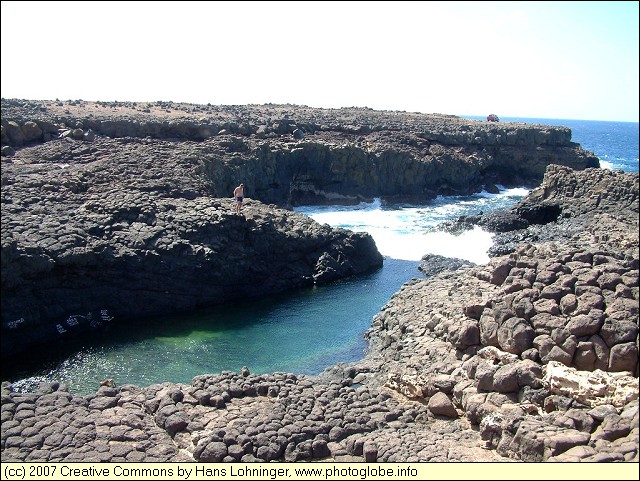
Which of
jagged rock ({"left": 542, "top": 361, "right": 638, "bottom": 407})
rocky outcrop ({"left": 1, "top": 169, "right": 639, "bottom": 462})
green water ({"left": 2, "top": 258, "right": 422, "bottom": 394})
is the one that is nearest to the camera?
jagged rock ({"left": 542, "top": 361, "right": 638, "bottom": 407})

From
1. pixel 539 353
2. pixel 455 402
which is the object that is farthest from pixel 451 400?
pixel 539 353

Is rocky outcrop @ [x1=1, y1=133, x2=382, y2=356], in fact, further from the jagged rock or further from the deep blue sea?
the jagged rock

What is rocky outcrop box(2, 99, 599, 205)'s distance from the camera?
35.2 metres

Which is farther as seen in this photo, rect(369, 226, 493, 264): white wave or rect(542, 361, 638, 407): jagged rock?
rect(369, 226, 493, 264): white wave

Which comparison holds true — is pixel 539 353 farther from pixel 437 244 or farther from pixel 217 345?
pixel 437 244

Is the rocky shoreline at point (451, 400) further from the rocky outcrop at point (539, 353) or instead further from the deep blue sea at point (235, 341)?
the deep blue sea at point (235, 341)

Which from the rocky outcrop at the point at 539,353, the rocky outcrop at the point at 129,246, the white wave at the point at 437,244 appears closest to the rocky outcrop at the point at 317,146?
the rocky outcrop at the point at 129,246

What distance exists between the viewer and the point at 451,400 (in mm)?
13688

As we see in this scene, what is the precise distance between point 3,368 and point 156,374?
16.5 feet

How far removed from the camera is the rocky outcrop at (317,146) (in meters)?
35.2

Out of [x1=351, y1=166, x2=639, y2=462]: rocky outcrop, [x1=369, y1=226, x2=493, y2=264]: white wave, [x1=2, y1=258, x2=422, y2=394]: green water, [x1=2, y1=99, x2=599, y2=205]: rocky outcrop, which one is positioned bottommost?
[x1=2, y1=258, x2=422, y2=394]: green water

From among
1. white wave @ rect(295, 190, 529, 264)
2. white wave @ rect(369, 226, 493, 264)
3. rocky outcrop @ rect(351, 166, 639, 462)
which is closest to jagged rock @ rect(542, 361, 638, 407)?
rocky outcrop @ rect(351, 166, 639, 462)

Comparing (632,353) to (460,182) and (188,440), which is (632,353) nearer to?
(188,440)

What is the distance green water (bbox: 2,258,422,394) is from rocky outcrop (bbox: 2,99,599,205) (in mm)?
10068
